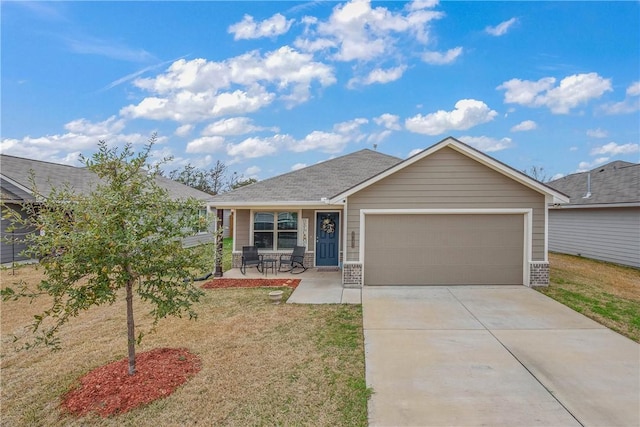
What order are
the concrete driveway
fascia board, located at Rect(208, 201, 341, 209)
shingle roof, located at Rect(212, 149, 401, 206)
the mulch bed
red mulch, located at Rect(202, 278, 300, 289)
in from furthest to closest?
shingle roof, located at Rect(212, 149, 401, 206), fascia board, located at Rect(208, 201, 341, 209), red mulch, located at Rect(202, 278, 300, 289), the mulch bed, the concrete driveway

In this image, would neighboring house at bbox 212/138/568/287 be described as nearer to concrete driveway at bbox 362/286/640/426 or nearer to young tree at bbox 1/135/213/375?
concrete driveway at bbox 362/286/640/426

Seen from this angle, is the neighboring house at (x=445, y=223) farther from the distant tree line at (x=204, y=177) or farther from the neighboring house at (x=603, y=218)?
the distant tree line at (x=204, y=177)

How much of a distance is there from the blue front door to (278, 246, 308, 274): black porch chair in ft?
2.35

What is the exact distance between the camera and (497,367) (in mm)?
4188

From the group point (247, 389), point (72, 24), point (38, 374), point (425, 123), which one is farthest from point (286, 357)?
point (425, 123)

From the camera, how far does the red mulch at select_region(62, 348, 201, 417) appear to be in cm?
343

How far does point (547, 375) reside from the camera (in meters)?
3.97

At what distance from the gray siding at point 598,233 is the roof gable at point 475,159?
6310 millimetres

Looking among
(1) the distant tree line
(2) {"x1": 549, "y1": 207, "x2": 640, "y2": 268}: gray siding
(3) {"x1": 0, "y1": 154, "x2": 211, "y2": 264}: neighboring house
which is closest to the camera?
(2) {"x1": 549, "y1": 207, "x2": 640, "y2": 268}: gray siding

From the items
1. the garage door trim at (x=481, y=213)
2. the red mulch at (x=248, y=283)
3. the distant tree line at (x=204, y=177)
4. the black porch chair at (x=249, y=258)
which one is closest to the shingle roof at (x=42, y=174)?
the black porch chair at (x=249, y=258)

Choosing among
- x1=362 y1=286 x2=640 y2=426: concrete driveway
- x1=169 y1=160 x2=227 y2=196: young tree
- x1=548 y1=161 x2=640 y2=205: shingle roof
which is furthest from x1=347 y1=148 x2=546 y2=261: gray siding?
x1=169 y1=160 x2=227 y2=196: young tree

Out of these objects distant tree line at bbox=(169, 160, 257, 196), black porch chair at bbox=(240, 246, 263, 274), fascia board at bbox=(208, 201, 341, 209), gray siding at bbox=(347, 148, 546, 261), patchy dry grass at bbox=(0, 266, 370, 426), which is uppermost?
distant tree line at bbox=(169, 160, 257, 196)

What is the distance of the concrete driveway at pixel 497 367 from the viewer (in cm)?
323

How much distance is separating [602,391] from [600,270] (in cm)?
981
